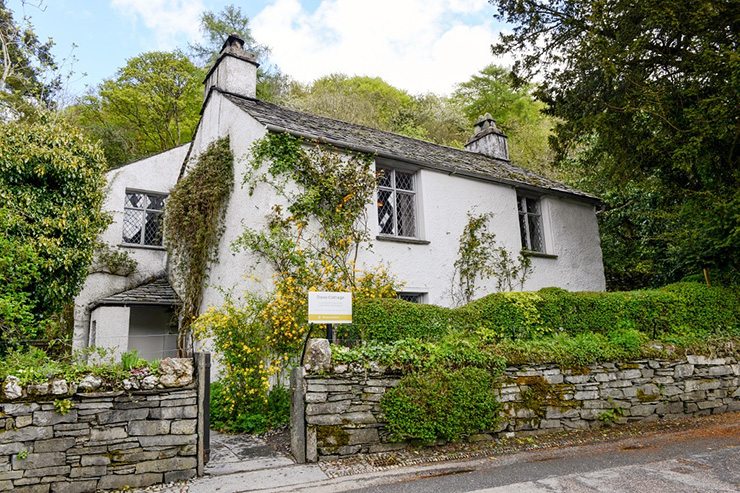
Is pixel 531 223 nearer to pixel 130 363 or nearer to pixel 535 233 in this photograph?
pixel 535 233

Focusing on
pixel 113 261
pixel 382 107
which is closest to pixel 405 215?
pixel 113 261

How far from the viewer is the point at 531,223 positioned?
14688 mm

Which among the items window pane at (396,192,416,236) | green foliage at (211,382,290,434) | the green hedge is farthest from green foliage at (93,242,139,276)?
the green hedge

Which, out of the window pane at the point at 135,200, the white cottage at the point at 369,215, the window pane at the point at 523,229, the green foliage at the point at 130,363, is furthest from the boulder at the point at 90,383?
the window pane at the point at 523,229

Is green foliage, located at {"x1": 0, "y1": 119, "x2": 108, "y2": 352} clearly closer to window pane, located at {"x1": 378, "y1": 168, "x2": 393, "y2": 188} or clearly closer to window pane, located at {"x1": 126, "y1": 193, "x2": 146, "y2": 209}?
window pane, located at {"x1": 126, "y1": 193, "x2": 146, "y2": 209}

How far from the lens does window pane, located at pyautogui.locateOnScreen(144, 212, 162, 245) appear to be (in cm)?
1495

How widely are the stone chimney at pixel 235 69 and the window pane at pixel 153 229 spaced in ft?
16.4

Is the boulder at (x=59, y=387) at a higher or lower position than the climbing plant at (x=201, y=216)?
lower

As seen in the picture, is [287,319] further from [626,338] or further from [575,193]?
[575,193]

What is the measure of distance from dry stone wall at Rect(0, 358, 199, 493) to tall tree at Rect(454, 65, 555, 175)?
2645cm

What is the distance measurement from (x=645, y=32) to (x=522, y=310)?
6.68m

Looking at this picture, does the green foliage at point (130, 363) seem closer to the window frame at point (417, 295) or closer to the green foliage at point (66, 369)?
the green foliage at point (66, 369)

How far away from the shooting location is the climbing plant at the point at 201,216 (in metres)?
11.7

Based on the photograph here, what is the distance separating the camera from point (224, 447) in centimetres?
708
